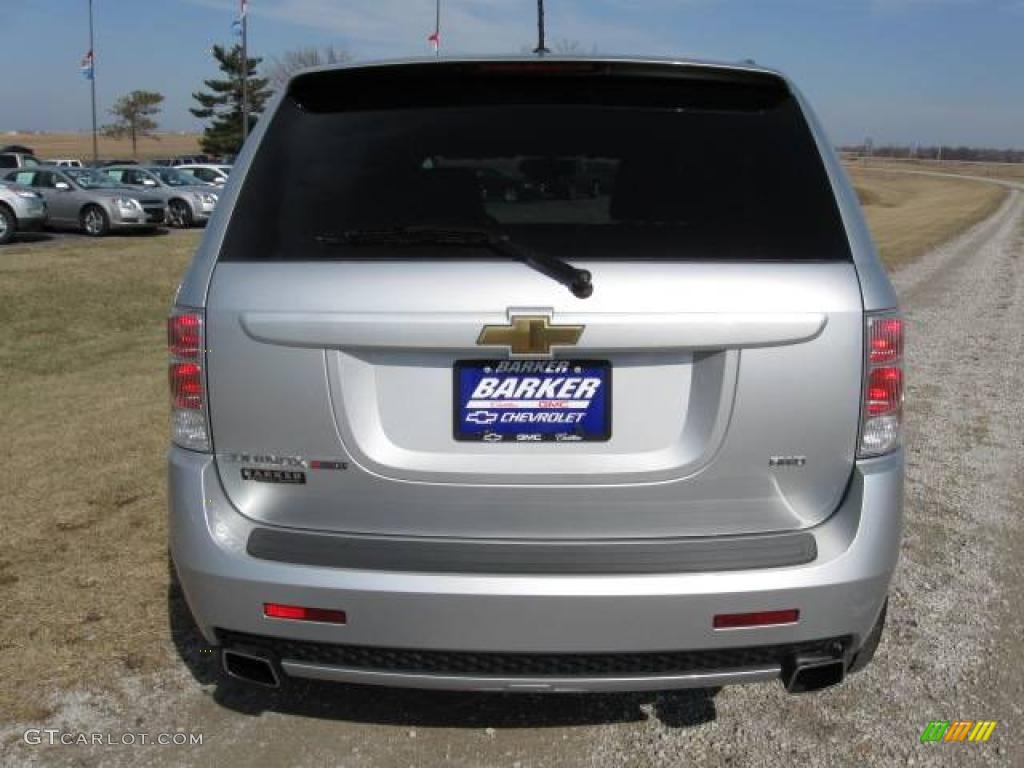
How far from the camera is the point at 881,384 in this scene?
2457 mm

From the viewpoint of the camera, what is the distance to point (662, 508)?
2.43 m

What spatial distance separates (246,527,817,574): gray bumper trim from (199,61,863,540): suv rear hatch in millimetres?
32

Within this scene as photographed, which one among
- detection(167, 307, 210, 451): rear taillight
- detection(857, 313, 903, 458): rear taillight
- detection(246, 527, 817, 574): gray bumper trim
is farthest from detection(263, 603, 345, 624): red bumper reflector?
detection(857, 313, 903, 458): rear taillight

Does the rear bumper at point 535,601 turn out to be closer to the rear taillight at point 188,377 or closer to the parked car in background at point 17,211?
the rear taillight at point 188,377

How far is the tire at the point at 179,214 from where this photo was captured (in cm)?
2462

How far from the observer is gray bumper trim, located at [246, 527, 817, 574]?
2371 mm

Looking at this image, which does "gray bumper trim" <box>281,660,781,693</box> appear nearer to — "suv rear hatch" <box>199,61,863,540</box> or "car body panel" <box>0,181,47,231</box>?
"suv rear hatch" <box>199,61,863,540</box>

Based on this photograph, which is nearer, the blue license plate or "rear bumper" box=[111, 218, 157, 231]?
the blue license plate

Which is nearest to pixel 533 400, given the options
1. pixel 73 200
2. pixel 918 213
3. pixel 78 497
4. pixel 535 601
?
pixel 535 601

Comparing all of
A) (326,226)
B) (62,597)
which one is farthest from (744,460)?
(62,597)

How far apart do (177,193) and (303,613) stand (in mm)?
24288

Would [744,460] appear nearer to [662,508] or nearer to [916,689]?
[662,508]

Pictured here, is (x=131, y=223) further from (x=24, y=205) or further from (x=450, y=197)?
(x=450, y=197)

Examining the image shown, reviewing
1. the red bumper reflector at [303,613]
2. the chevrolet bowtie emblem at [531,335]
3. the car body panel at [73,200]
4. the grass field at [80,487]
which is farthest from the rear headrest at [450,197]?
the car body panel at [73,200]
